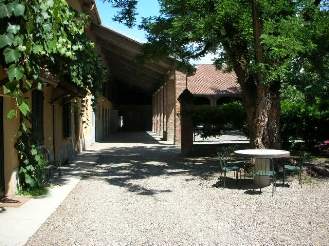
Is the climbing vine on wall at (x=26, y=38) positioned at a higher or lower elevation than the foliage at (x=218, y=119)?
higher

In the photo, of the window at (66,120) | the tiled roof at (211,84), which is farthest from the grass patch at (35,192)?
the tiled roof at (211,84)

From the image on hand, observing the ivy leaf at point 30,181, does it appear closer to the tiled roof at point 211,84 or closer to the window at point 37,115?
the window at point 37,115

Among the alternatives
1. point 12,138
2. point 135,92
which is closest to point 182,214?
point 12,138

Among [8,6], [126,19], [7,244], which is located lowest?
[7,244]

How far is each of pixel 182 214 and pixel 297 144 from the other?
465 inches

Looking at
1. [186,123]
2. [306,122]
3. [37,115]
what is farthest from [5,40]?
[306,122]

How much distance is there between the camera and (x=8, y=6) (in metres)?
3.90

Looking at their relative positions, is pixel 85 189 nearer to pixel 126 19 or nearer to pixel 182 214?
pixel 182 214

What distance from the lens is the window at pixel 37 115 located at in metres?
10.9

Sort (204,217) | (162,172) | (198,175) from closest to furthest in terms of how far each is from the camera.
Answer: (204,217) < (198,175) < (162,172)

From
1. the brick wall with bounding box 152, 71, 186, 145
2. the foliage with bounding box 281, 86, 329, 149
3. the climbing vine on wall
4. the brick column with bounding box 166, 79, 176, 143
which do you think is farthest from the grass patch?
the brick column with bounding box 166, 79, 176, 143

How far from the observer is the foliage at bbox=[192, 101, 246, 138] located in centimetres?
1836

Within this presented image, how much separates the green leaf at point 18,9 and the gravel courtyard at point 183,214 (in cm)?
324

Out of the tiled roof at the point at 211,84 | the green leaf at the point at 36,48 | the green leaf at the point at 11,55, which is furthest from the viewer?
the tiled roof at the point at 211,84
